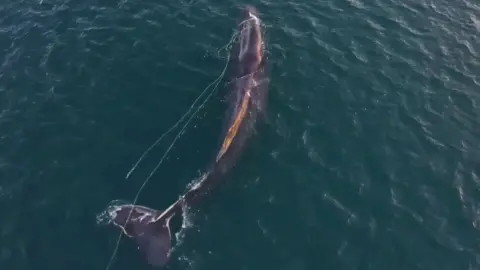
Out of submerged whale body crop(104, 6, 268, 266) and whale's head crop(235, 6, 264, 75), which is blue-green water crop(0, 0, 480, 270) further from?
whale's head crop(235, 6, 264, 75)

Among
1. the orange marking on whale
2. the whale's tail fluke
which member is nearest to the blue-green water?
the whale's tail fluke

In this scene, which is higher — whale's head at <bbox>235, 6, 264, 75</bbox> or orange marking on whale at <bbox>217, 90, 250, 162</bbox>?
whale's head at <bbox>235, 6, 264, 75</bbox>

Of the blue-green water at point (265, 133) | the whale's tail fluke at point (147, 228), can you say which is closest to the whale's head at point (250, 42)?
the blue-green water at point (265, 133)

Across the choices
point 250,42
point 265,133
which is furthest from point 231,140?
point 250,42

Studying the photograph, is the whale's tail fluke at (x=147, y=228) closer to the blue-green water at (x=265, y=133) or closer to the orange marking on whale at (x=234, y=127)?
the blue-green water at (x=265, y=133)

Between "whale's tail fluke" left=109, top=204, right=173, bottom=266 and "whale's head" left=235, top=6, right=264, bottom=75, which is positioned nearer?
"whale's tail fluke" left=109, top=204, right=173, bottom=266

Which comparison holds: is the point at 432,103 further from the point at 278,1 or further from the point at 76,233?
the point at 76,233

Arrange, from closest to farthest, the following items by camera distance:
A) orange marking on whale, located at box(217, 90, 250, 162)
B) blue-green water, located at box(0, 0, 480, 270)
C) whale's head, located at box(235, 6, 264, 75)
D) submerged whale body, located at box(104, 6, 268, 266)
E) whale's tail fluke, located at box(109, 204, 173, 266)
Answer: whale's tail fluke, located at box(109, 204, 173, 266)
submerged whale body, located at box(104, 6, 268, 266)
blue-green water, located at box(0, 0, 480, 270)
orange marking on whale, located at box(217, 90, 250, 162)
whale's head, located at box(235, 6, 264, 75)
